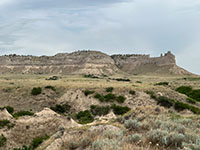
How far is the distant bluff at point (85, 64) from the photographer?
129 m

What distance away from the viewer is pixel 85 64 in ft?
Result: 434

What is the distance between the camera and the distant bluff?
12862 cm

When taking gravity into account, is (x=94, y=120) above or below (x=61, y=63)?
below

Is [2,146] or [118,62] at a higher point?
[118,62]

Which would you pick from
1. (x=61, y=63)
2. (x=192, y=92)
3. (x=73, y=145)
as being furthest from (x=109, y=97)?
(x=61, y=63)

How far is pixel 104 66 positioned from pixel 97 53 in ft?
53.9

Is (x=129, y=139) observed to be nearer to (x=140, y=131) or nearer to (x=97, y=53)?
(x=140, y=131)

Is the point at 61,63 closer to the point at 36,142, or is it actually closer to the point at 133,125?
the point at 36,142

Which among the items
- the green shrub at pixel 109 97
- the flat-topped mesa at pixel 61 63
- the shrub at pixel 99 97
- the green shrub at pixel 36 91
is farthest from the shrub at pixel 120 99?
the flat-topped mesa at pixel 61 63

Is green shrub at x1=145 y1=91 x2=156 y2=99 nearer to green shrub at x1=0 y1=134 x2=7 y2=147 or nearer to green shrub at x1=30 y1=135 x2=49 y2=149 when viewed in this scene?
green shrub at x1=30 y1=135 x2=49 y2=149

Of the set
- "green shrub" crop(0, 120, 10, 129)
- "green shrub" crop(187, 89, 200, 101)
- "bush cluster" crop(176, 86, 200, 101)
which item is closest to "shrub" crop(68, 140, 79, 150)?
"green shrub" crop(0, 120, 10, 129)

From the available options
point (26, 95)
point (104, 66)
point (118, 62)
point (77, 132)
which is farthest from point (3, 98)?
point (118, 62)

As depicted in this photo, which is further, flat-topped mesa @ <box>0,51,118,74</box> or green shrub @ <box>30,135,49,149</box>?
flat-topped mesa @ <box>0,51,118,74</box>

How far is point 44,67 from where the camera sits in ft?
470
